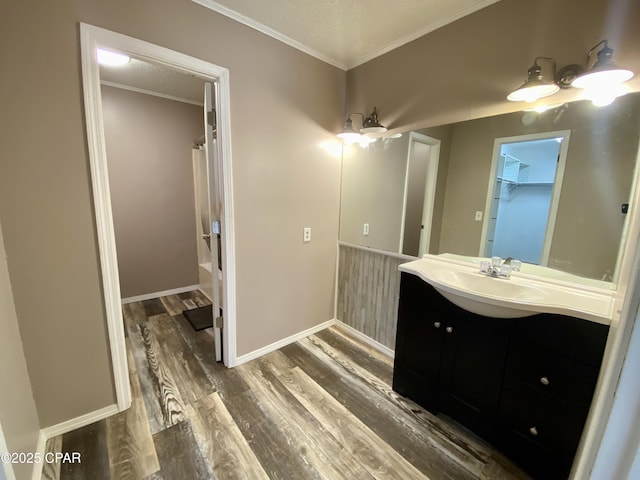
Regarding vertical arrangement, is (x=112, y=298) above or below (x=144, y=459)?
above

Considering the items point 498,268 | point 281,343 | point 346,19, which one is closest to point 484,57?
point 346,19

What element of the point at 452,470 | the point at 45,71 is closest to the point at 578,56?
the point at 452,470

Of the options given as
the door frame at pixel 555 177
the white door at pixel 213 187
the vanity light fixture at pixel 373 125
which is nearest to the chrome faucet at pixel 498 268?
the door frame at pixel 555 177

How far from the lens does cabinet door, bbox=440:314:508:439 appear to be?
1.40m

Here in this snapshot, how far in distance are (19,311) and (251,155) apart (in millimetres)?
1518

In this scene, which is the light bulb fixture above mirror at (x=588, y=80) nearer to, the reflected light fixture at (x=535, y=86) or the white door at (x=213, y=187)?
the reflected light fixture at (x=535, y=86)

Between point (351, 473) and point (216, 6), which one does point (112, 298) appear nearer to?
point (351, 473)

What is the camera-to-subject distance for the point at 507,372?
4.45ft

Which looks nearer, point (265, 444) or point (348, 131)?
point (265, 444)

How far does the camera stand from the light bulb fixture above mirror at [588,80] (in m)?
1.17

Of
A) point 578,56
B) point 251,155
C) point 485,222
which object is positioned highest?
point 578,56

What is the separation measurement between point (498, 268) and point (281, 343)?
70.7 inches

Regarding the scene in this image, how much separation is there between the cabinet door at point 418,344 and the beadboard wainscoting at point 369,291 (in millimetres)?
449

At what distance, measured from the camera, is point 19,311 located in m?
1.33
